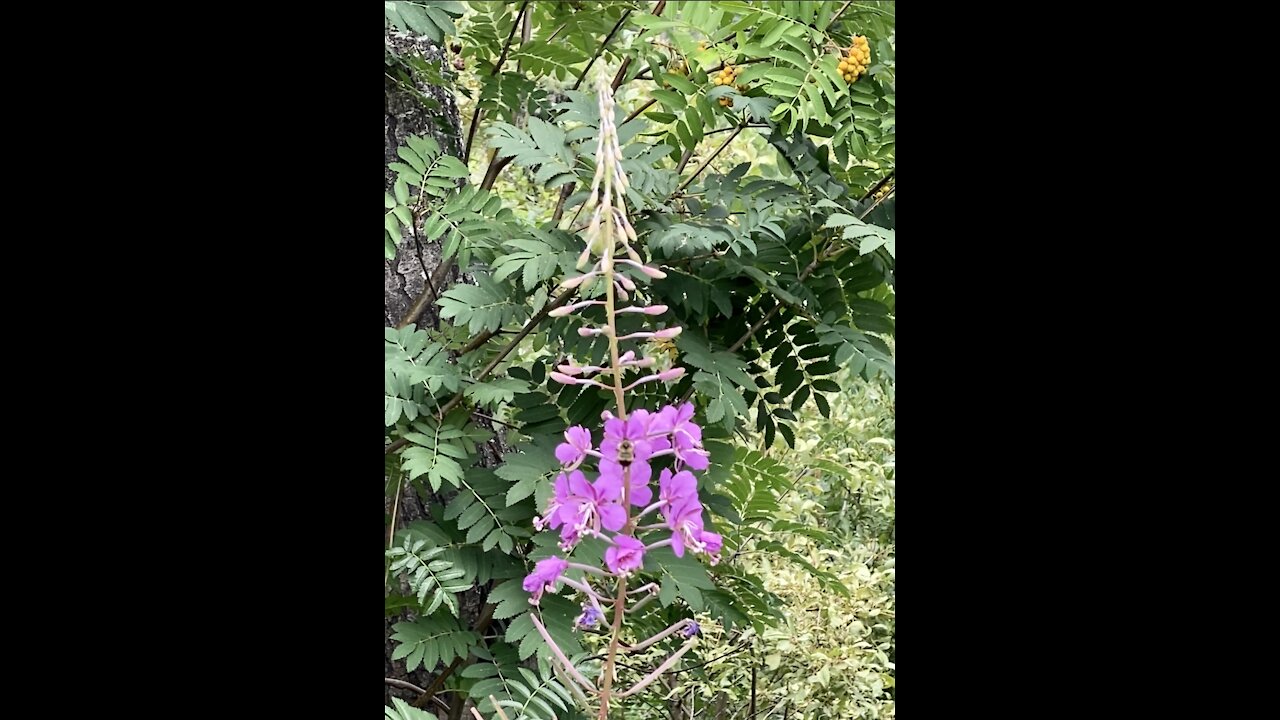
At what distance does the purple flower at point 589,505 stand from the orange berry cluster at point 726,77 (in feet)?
2.64

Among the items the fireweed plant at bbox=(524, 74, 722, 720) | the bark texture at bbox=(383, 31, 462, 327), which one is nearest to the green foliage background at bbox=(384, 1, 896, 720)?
the bark texture at bbox=(383, 31, 462, 327)

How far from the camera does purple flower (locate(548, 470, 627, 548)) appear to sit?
3.37ft

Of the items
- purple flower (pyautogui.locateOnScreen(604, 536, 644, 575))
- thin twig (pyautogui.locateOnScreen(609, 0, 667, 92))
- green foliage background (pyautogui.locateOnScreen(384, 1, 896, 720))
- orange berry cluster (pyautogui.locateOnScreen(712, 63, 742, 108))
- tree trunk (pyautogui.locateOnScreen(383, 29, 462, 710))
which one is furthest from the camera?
tree trunk (pyautogui.locateOnScreen(383, 29, 462, 710))

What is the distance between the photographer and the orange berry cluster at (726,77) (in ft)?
5.42

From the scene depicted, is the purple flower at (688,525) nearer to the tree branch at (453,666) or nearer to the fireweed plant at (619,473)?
the fireweed plant at (619,473)

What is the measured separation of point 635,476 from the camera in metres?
1.03

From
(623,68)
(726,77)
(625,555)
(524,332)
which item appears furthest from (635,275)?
(625,555)

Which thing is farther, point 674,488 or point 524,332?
point 524,332

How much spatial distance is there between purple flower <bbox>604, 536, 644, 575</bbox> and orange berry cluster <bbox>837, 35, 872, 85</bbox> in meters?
0.86

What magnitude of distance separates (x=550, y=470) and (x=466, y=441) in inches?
6.9

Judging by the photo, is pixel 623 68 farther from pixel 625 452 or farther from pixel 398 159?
pixel 625 452

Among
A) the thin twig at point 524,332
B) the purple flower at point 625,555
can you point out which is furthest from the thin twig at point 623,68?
the purple flower at point 625,555

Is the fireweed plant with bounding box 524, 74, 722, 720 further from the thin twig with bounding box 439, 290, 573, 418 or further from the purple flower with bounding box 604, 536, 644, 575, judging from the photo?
the thin twig with bounding box 439, 290, 573, 418

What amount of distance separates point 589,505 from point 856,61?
0.85m
